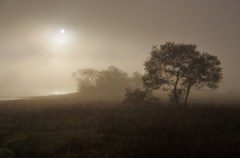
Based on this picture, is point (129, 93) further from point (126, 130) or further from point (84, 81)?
point (84, 81)

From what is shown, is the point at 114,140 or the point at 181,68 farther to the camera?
the point at 181,68

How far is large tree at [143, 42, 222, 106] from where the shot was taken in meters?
44.8

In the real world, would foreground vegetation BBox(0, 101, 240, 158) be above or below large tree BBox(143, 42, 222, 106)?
below

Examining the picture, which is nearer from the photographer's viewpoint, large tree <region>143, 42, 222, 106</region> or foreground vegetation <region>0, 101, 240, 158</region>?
foreground vegetation <region>0, 101, 240, 158</region>

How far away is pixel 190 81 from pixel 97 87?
3254 inches

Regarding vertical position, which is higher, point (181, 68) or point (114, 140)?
point (181, 68)

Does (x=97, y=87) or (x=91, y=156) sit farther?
(x=97, y=87)

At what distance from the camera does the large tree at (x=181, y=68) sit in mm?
44750

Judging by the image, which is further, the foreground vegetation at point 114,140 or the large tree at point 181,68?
the large tree at point 181,68

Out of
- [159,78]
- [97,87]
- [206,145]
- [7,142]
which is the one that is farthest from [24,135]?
[97,87]

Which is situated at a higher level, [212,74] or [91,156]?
[212,74]

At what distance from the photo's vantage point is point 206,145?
15469 millimetres

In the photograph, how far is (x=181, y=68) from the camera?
149 ft

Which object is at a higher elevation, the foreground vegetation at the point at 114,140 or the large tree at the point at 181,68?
the large tree at the point at 181,68
